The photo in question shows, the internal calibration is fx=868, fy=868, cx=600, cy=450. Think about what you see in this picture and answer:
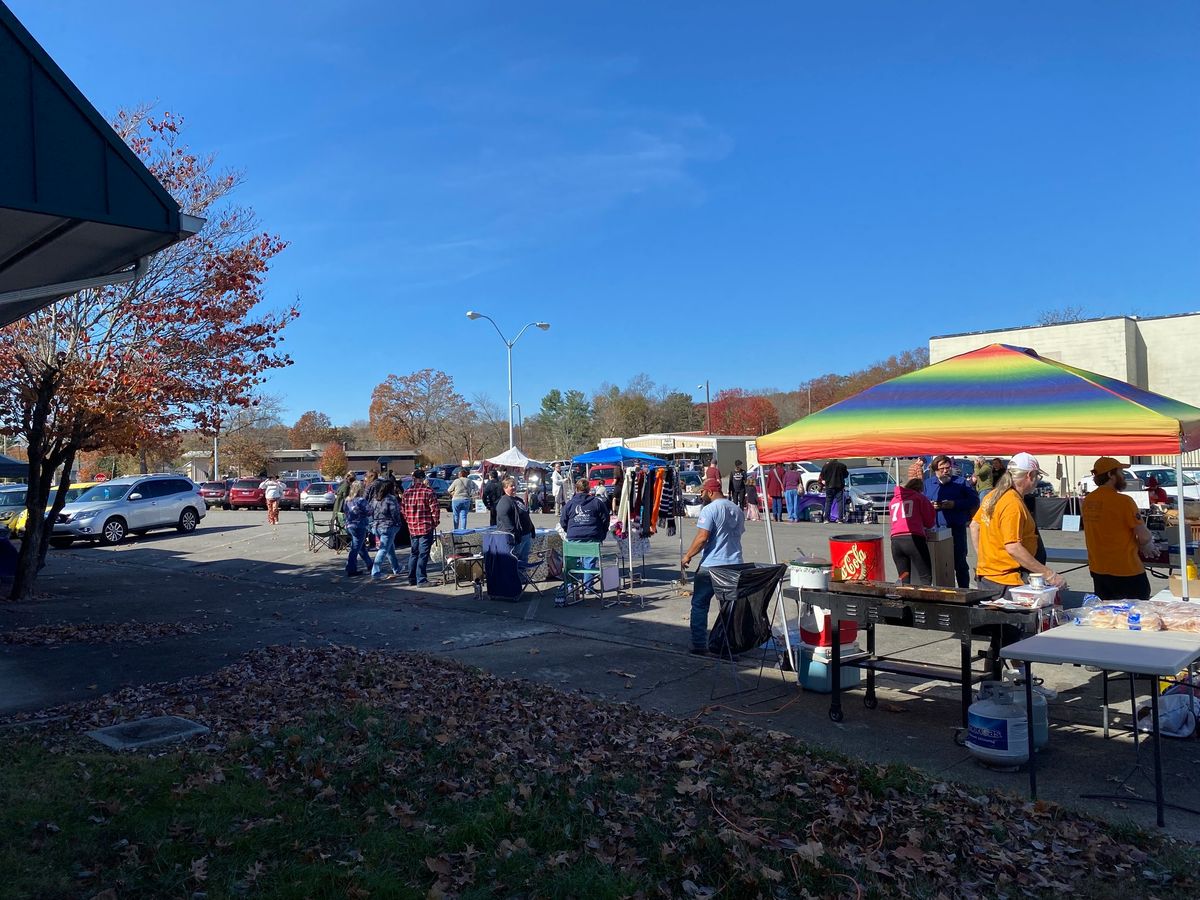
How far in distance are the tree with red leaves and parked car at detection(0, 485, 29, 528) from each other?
2532 inches

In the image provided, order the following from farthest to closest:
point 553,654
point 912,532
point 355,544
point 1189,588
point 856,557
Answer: point 355,544, point 912,532, point 553,654, point 856,557, point 1189,588

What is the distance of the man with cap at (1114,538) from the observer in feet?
23.0

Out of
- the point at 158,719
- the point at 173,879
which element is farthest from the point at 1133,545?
the point at 158,719

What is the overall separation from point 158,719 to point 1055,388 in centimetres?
751

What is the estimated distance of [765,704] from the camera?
702 centimetres

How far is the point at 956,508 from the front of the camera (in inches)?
425

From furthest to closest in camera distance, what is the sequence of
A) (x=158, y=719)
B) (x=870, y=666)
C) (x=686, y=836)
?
1. (x=870, y=666)
2. (x=158, y=719)
3. (x=686, y=836)

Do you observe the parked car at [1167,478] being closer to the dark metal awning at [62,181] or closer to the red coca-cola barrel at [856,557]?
the red coca-cola barrel at [856,557]

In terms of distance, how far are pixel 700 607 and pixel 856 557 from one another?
1586 mm

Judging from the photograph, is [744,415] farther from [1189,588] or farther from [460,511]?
[1189,588]

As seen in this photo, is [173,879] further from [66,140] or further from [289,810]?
[66,140]

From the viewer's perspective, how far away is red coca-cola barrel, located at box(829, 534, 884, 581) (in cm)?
834

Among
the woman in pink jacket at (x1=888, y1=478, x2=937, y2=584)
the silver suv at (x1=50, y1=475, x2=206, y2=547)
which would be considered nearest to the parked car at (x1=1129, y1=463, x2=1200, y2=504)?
the woman in pink jacket at (x1=888, y1=478, x2=937, y2=584)

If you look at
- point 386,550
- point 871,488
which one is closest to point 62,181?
point 386,550
